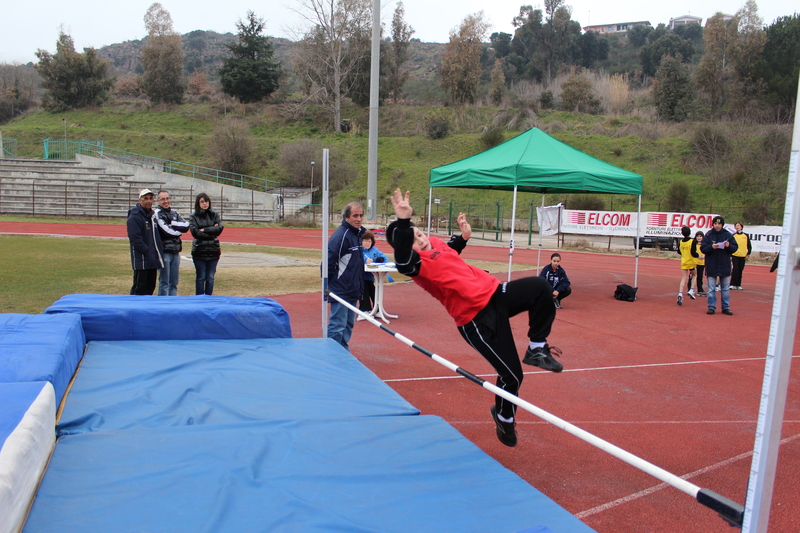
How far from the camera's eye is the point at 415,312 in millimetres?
9688

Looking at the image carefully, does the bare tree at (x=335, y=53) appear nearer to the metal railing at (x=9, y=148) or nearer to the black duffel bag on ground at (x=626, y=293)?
the metal railing at (x=9, y=148)

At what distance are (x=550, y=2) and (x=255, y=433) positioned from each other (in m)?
87.9

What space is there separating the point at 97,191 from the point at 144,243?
27059 millimetres

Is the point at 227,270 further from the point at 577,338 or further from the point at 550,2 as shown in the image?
the point at 550,2

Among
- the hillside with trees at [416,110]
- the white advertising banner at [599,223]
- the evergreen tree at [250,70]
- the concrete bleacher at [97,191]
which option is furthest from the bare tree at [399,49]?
the white advertising banner at [599,223]

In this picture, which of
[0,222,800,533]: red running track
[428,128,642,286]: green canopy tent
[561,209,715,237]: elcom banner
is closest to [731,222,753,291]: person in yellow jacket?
[0,222,800,533]: red running track

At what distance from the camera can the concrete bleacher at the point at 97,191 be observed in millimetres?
31609

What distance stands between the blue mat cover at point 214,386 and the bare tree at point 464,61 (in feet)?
183

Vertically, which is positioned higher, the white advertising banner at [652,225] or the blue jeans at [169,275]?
the white advertising banner at [652,225]

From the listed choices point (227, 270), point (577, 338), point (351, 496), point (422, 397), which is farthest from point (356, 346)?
point (227, 270)

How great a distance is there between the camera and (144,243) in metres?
7.87

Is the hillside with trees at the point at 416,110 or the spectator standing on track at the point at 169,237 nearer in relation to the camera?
the spectator standing on track at the point at 169,237

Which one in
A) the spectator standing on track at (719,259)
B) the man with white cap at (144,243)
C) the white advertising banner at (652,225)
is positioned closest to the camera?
the man with white cap at (144,243)

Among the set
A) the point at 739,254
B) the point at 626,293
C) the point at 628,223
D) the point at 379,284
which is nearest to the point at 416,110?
the point at 628,223
